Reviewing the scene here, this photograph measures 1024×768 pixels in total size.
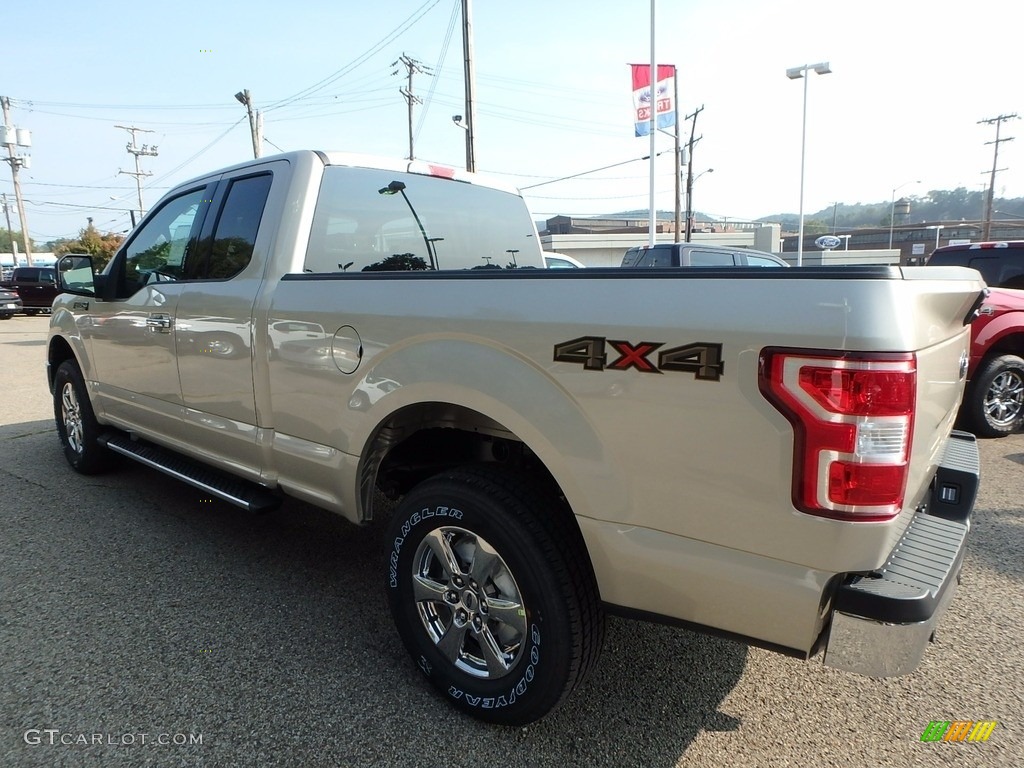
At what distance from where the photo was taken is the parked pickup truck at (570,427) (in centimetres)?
157

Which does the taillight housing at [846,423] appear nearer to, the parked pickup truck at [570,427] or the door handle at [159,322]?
the parked pickup truck at [570,427]

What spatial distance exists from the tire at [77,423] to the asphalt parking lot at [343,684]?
1.16 meters

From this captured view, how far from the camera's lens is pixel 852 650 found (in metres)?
1.63

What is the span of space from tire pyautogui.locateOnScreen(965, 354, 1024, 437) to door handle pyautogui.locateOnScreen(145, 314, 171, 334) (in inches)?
259

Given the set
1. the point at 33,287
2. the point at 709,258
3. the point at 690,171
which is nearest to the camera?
the point at 709,258

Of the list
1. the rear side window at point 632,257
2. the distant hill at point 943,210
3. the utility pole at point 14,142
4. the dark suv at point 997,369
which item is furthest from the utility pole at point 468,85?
the distant hill at point 943,210

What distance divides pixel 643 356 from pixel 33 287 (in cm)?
2833

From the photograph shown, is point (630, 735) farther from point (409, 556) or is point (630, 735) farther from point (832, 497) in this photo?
point (832, 497)

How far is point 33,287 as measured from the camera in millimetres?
23797

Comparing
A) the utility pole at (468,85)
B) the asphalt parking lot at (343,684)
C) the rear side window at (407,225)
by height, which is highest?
the utility pole at (468,85)

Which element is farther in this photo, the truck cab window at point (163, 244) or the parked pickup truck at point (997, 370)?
the parked pickup truck at point (997, 370)

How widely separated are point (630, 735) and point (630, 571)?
2.47 ft

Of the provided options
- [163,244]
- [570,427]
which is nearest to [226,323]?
[163,244]

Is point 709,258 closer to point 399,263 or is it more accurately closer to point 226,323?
point 399,263
